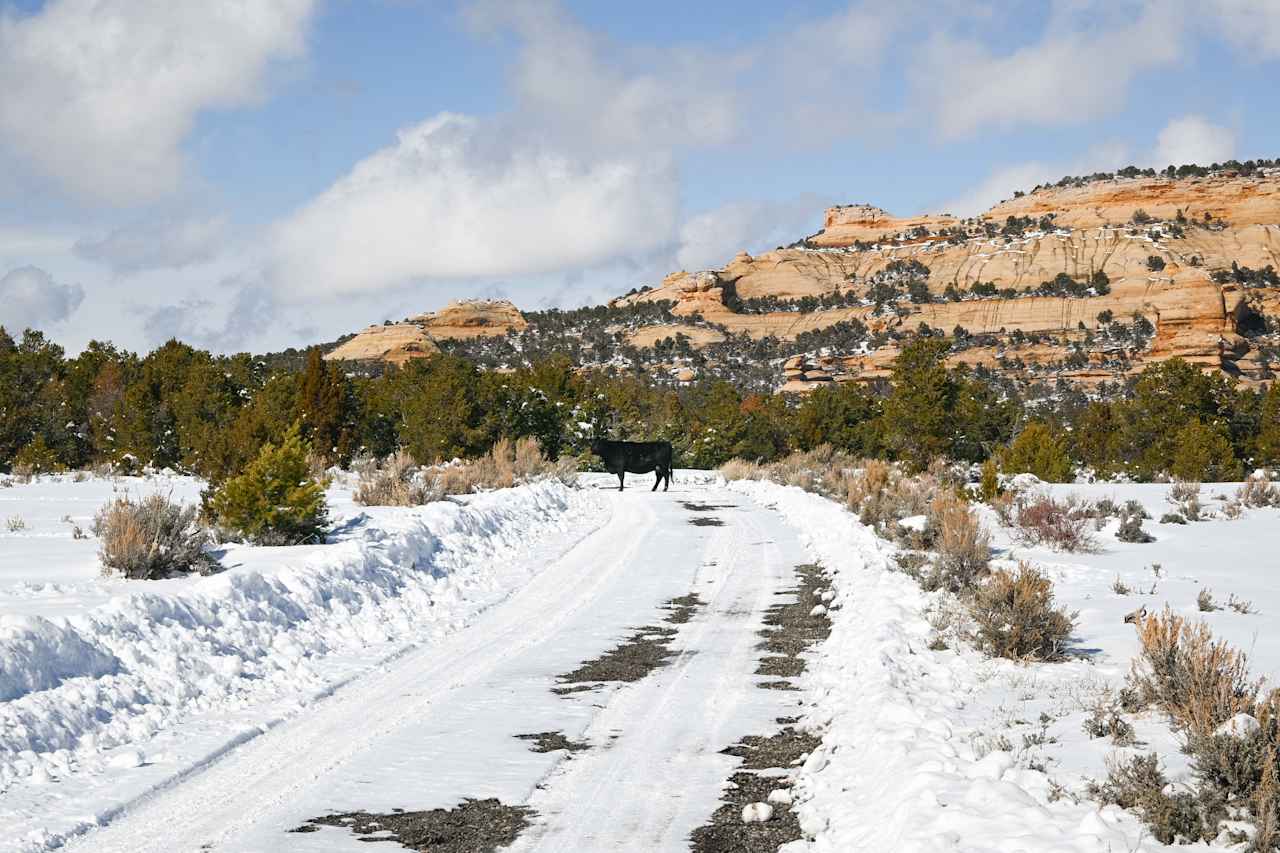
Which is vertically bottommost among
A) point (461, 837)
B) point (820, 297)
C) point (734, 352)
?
point (461, 837)

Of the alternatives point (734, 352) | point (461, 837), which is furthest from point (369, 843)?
point (734, 352)

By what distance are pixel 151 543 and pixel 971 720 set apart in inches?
346

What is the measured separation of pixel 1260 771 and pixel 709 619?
22.6ft

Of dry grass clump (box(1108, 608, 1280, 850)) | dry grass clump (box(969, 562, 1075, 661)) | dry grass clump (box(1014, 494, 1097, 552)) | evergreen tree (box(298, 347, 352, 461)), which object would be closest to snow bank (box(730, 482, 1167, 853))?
dry grass clump (box(969, 562, 1075, 661))

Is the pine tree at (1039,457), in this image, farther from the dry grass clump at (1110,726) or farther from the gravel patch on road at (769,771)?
the dry grass clump at (1110,726)

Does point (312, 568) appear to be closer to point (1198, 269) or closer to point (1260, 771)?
point (1260, 771)

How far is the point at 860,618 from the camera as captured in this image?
420 inches

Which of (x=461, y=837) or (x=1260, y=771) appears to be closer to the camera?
(x=1260, y=771)

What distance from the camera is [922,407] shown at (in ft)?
121

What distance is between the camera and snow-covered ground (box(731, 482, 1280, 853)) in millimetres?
4891

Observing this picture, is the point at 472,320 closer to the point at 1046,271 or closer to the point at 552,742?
the point at 1046,271

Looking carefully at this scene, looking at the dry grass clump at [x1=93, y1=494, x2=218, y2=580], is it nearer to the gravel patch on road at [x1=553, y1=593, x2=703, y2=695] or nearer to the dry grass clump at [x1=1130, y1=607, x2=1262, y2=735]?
the gravel patch on road at [x1=553, y1=593, x2=703, y2=695]

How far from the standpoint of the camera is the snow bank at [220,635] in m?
6.78

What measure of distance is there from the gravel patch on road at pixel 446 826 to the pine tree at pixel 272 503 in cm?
926
